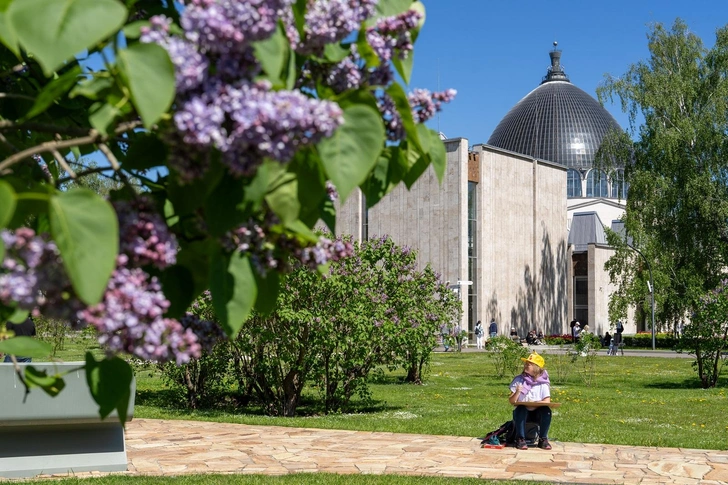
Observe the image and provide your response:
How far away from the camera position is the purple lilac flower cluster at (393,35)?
165 centimetres

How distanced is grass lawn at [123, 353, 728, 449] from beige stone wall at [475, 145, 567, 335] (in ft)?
93.9

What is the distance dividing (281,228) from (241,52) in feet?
1.27

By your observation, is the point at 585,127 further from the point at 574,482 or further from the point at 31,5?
the point at 31,5

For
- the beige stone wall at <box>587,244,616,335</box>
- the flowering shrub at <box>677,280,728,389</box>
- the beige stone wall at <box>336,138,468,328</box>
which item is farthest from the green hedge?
the flowering shrub at <box>677,280,728,389</box>

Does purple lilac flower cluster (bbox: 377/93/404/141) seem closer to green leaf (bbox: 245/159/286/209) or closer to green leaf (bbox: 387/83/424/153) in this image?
green leaf (bbox: 387/83/424/153)

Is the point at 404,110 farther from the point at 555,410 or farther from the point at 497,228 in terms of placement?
the point at 497,228

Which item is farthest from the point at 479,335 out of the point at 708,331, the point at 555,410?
the point at 555,410

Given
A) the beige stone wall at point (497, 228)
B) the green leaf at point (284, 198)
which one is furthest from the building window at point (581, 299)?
the green leaf at point (284, 198)

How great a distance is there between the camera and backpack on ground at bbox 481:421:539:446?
34.8 ft

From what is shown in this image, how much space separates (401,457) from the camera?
31.7 feet

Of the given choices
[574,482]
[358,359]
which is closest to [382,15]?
[574,482]

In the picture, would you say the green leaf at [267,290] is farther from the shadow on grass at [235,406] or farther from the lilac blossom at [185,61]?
the shadow on grass at [235,406]

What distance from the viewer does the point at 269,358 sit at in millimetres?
14023

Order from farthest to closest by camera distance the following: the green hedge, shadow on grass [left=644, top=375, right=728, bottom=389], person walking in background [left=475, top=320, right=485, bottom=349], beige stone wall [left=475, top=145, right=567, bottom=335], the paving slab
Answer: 1. beige stone wall [left=475, top=145, right=567, bottom=335]
2. the green hedge
3. person walking in background [left=475, top=320, right=485, bottom=349]
4. shadow on grass [left=644, top=375, right=728, bottom=389]
5. the paving slab
